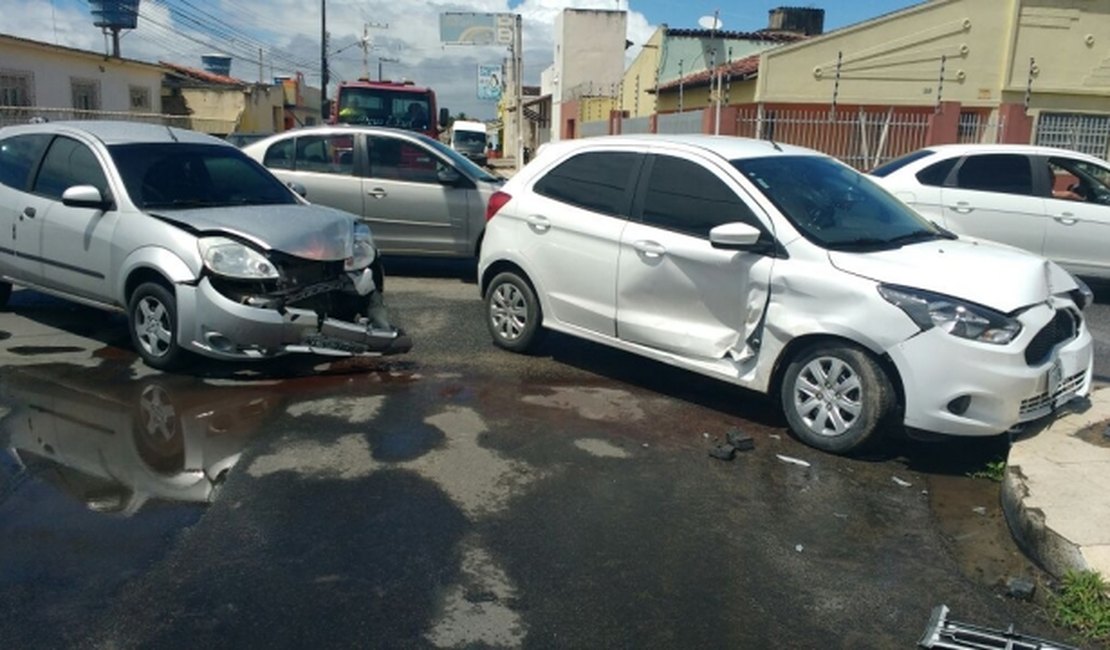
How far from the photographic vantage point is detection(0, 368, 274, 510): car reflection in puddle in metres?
4.86

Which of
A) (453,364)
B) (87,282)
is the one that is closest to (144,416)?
(87,282)

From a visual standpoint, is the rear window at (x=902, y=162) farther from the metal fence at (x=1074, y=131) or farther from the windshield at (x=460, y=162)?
the metal fence at (x=1074, y=131)

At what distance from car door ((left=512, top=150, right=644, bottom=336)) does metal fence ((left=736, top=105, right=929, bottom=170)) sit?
12.2 metres

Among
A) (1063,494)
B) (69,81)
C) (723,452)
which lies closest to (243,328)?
(723,452)

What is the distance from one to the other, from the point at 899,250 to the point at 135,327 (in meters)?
5.32

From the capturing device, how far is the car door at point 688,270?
5.85 m

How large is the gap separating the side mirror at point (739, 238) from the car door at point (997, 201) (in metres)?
5.23

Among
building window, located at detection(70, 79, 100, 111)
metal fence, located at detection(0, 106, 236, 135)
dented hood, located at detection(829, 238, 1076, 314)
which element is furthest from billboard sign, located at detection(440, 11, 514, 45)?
dented hood, located at detection(829, 238, 1076, 314)

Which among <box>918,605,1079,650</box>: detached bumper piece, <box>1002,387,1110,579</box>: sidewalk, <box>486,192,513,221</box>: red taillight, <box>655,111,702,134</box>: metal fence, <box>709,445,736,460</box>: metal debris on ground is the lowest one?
<box>918,605,1079,650</box>: detached bumper piece

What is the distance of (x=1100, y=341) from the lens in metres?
8.52

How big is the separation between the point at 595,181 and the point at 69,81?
92.1 feet

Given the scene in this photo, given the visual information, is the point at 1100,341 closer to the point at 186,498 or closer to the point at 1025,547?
the point at 1025,547

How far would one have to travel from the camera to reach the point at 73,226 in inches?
282

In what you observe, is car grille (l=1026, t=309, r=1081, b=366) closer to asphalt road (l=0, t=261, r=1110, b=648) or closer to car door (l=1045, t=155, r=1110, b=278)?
asphalt road (l=0, t=261, r=1110, b=648)
